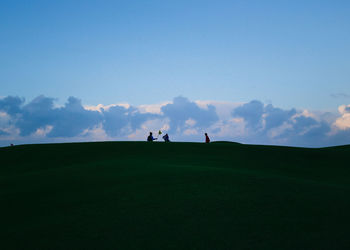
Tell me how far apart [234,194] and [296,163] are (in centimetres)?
1588

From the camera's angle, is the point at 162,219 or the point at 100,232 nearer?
the point at 100,232

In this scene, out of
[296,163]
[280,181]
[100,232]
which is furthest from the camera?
[296,163]

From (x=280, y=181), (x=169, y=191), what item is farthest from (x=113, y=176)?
(x=280, y=181)

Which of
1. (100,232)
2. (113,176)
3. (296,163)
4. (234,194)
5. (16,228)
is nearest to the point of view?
(100,232)

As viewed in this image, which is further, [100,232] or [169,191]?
[169,191]

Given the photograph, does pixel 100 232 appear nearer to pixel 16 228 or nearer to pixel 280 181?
pixel 16 228

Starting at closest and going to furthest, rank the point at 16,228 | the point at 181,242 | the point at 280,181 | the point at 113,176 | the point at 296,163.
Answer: the point at 181,242
the point at 16,228
the point at 280,181
the point at 113,176
the point at 296,163

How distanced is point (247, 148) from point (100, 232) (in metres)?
24.5

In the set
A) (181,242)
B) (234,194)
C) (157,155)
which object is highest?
(157,155)

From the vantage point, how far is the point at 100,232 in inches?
373

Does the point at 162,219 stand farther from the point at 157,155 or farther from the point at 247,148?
the point at 247,148

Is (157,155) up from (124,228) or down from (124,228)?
up

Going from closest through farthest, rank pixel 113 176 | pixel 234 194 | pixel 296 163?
pixel 234 194
pixel 113 176
pixel 296 163

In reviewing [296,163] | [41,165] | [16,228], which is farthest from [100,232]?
[296,163]
